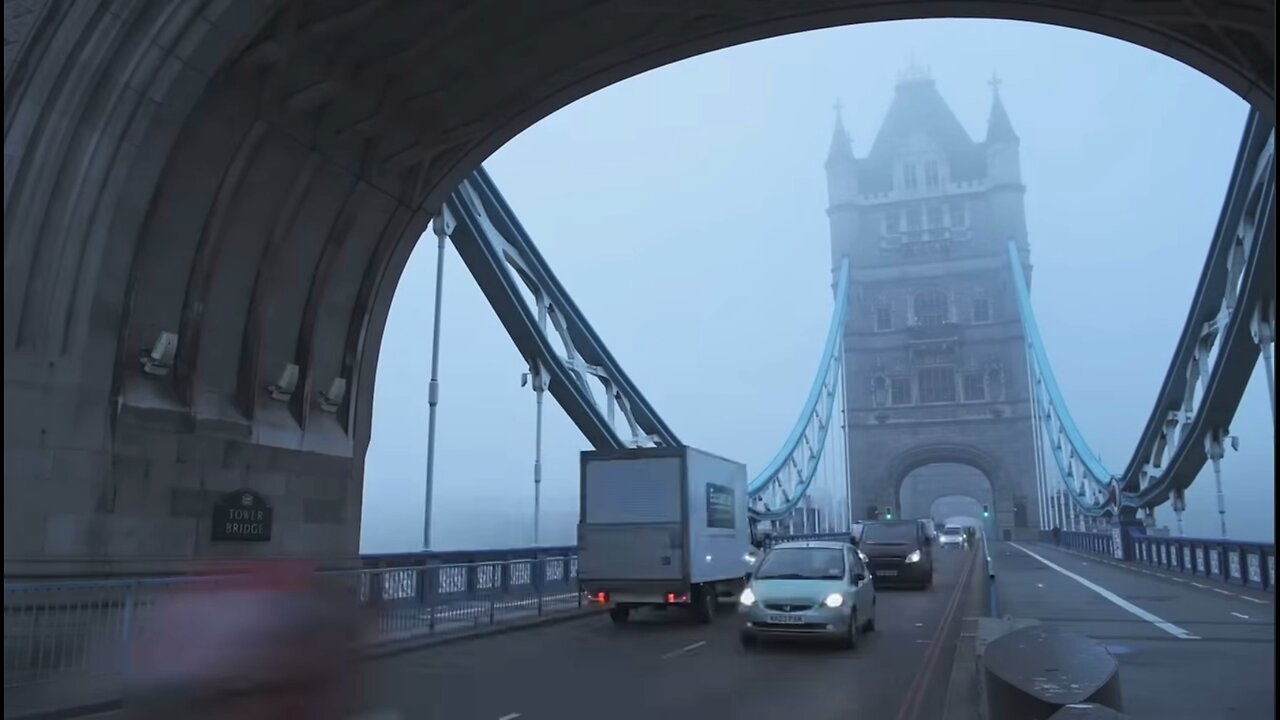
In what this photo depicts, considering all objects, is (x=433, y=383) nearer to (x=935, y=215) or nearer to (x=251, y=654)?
(x=251, y=654)

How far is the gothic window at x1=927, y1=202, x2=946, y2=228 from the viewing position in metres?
114

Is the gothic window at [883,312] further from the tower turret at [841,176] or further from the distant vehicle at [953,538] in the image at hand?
the distant vehicle at [953,538]

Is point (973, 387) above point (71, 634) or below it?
above

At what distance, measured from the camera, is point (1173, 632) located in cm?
1512

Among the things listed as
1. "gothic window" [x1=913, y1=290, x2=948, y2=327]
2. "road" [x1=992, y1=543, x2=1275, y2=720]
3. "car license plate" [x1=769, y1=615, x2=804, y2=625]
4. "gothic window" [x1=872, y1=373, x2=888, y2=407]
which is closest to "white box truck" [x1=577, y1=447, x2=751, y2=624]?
"car license plate" [x1=769, y1=615, x2=804, y2=625]

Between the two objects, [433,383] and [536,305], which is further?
[536,305]

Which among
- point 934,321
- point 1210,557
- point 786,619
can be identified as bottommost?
point 786,619

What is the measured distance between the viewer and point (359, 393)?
52.5 feet

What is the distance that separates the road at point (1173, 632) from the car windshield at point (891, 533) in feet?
8.97

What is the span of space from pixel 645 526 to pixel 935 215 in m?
104

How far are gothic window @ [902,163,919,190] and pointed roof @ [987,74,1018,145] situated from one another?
9398 mm

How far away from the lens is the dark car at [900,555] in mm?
26859

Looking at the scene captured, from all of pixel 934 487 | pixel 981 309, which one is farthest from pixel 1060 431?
pixel 934 487

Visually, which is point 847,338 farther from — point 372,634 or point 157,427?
point 372,634
